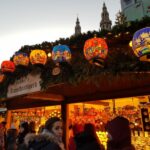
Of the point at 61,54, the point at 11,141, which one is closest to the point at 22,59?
the point at 61,54

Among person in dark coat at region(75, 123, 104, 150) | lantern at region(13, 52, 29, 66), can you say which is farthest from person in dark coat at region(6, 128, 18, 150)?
person in dark coat at region(75, 123, 104, 150)

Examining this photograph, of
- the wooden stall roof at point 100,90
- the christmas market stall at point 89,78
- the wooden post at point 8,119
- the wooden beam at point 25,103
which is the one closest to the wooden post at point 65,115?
the christmas market stall at point 89,78

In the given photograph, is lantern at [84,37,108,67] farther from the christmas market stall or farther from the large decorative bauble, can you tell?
the large decorative bauble

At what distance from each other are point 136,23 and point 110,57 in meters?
1.08

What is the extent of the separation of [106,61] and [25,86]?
3.31 metres

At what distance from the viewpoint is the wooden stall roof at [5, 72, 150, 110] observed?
588cm

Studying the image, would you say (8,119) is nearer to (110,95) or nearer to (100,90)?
(100,90)

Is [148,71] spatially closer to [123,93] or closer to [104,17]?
[123,93]

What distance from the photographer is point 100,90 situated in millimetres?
7316

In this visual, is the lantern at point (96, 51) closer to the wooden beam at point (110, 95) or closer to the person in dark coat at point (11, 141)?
the wooden beam at point (110, 95)

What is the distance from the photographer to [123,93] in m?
6.93

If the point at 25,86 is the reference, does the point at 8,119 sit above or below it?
below

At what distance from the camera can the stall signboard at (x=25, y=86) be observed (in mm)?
7260

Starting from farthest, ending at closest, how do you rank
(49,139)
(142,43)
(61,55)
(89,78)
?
(61,55)
(89,78)
(142,43)
(49,139)
